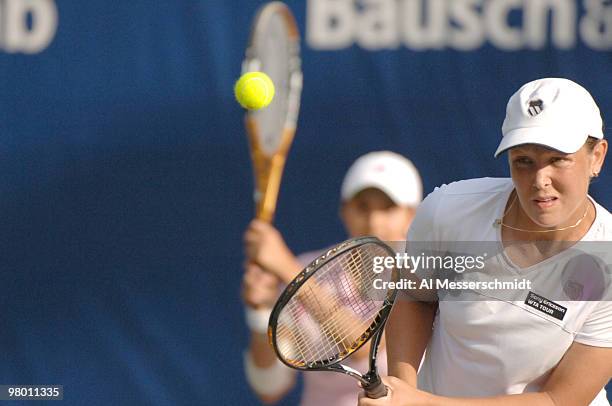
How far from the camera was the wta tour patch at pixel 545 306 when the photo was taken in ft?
7.23

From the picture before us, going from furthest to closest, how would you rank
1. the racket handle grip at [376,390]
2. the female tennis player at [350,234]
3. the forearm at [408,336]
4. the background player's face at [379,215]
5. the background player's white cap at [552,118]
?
the background player's face at [379,215] → the female tennis player at [350,234] → the forearm at [408,336] → the background player's white cap at [552,118] → the racket handle grip at [376,390]

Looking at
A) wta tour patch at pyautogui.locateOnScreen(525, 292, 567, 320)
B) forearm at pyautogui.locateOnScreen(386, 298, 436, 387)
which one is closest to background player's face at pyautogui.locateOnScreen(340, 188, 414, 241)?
forearm at pyautogui.locateOnScreen(386, 298, 436, 387)

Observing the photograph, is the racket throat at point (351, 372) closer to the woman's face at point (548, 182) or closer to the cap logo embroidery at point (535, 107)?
the woman's face at point (548, 182)

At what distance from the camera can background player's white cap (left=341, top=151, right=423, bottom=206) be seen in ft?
10.8

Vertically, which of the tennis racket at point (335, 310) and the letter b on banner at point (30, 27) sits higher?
the letter b on banner at point (30, 27)

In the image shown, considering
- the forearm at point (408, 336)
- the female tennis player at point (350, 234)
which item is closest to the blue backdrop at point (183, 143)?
the female tennis player at point (350, 234)

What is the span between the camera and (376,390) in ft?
6.62

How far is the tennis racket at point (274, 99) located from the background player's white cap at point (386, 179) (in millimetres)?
221

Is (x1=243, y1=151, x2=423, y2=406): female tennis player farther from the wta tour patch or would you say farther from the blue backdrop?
the wta tour patch

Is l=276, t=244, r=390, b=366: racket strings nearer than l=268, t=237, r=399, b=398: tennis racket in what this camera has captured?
No

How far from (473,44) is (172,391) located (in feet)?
4.68

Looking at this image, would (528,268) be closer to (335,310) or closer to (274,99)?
(335,310)

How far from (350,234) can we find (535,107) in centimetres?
142

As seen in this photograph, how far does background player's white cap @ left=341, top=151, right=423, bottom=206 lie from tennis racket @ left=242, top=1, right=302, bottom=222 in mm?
221
